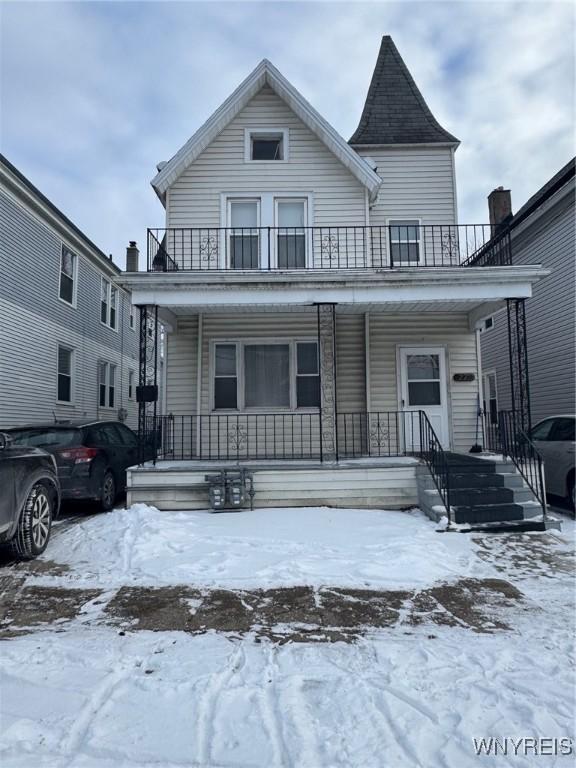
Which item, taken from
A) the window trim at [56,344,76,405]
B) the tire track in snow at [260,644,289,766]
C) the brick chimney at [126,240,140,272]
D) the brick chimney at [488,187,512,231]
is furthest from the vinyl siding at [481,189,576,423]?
the brick chimney at [126,240,140,272]

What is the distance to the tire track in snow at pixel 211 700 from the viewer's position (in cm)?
215

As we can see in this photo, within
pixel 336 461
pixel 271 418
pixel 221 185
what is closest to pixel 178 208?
pixel 221 185

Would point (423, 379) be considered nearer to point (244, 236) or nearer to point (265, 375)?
point (265, 375)

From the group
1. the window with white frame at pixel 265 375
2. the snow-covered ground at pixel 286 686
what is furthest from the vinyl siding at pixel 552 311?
the snow-covered ground at pixel 286 686

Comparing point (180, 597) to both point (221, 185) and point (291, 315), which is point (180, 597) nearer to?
point (291, 315)

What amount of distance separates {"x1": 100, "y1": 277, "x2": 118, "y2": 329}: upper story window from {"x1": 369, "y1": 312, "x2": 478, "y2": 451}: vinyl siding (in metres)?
11.4

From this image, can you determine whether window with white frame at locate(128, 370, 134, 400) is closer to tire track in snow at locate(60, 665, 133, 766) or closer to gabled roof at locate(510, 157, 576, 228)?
gabled roof at locate(510, 157, 576, 228)

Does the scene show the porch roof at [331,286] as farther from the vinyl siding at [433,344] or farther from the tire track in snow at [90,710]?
the tire track in snow at [90,710]

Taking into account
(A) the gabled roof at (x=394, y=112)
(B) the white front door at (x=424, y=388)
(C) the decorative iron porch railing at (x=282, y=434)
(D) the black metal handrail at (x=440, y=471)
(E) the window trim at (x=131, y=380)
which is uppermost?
(A) the gabled roof at (x=394, y=112)

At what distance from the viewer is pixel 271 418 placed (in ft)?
32.0

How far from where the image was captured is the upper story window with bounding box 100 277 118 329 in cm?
1698

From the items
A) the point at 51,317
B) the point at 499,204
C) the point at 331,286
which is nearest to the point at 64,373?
the point at 51,317

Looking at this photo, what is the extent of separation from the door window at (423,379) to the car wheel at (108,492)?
6.30 m

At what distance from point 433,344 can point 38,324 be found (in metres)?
10.7
